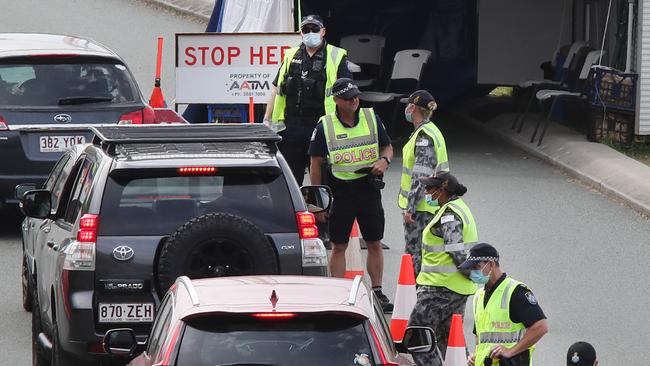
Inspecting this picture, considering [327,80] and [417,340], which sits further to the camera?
[327,80]

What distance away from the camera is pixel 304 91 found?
49.7 ft

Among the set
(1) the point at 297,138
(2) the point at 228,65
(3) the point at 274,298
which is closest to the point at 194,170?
(3) the point at 274,298

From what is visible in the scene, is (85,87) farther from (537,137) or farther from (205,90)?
(537,137)

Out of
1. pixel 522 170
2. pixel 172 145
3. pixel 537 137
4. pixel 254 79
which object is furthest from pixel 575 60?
pixel 172 145

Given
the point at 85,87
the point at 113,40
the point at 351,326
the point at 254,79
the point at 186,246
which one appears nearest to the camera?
the point at 351,326

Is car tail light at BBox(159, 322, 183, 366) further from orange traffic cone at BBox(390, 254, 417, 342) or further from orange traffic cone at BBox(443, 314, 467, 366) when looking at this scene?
orange traffic cone at BBox(390, 254, 417, 342)

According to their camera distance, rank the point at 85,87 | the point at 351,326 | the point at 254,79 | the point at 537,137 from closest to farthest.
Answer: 1. the point at 351,326
2. the point at 85,87
3. the point at 254,79
4. the point at 537,137

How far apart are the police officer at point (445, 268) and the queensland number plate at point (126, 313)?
210 centimetres

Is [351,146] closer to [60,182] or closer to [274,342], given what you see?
[60,182]

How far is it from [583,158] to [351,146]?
7.99m

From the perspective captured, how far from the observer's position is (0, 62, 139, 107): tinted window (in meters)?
15.7

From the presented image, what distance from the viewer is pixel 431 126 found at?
507 inches

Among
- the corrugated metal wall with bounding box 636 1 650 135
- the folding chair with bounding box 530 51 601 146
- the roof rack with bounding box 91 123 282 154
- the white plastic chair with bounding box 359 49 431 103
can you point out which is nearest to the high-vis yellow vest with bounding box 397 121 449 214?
the roof rack with bounding box 91 123 282 154

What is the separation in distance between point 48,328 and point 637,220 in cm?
868
